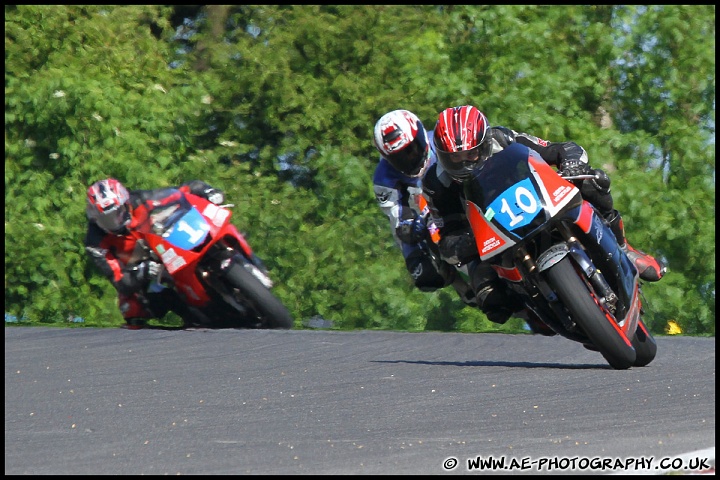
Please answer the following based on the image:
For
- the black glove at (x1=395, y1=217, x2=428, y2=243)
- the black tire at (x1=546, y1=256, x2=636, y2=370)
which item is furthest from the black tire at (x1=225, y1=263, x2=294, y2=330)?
the black tire at (x1=546, y1=256, x2=636, y2=370)

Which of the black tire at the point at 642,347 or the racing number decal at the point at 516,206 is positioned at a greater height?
the racing number decal at the point at 516,206

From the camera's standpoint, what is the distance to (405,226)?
9.86 metres

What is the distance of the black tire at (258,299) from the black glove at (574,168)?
170 inches

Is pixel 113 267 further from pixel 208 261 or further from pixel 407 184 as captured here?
pixel 407 184

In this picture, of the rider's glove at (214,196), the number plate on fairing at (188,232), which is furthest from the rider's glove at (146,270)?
the rider's glove at (214,196)

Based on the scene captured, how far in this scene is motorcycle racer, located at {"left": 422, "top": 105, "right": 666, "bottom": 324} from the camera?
27.4 ft

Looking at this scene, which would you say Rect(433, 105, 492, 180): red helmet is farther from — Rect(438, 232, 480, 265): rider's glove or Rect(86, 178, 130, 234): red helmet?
Rect(86, 178, 130, 234): red helmet

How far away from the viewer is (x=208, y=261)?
41.8 ft

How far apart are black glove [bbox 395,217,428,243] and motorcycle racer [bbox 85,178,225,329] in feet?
11.8

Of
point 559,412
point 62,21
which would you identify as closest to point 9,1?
point 62,21

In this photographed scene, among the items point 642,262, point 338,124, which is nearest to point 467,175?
point 642,262

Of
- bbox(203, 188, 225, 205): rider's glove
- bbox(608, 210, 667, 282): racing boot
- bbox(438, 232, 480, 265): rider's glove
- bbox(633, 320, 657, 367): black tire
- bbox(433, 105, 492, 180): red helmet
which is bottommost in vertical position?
bbox(203, 188, 225, 205): rider's glove

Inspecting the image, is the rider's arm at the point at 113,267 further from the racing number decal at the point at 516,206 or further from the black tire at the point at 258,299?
the racing number decal at the point at 516,206

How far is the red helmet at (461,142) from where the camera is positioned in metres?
8.33
